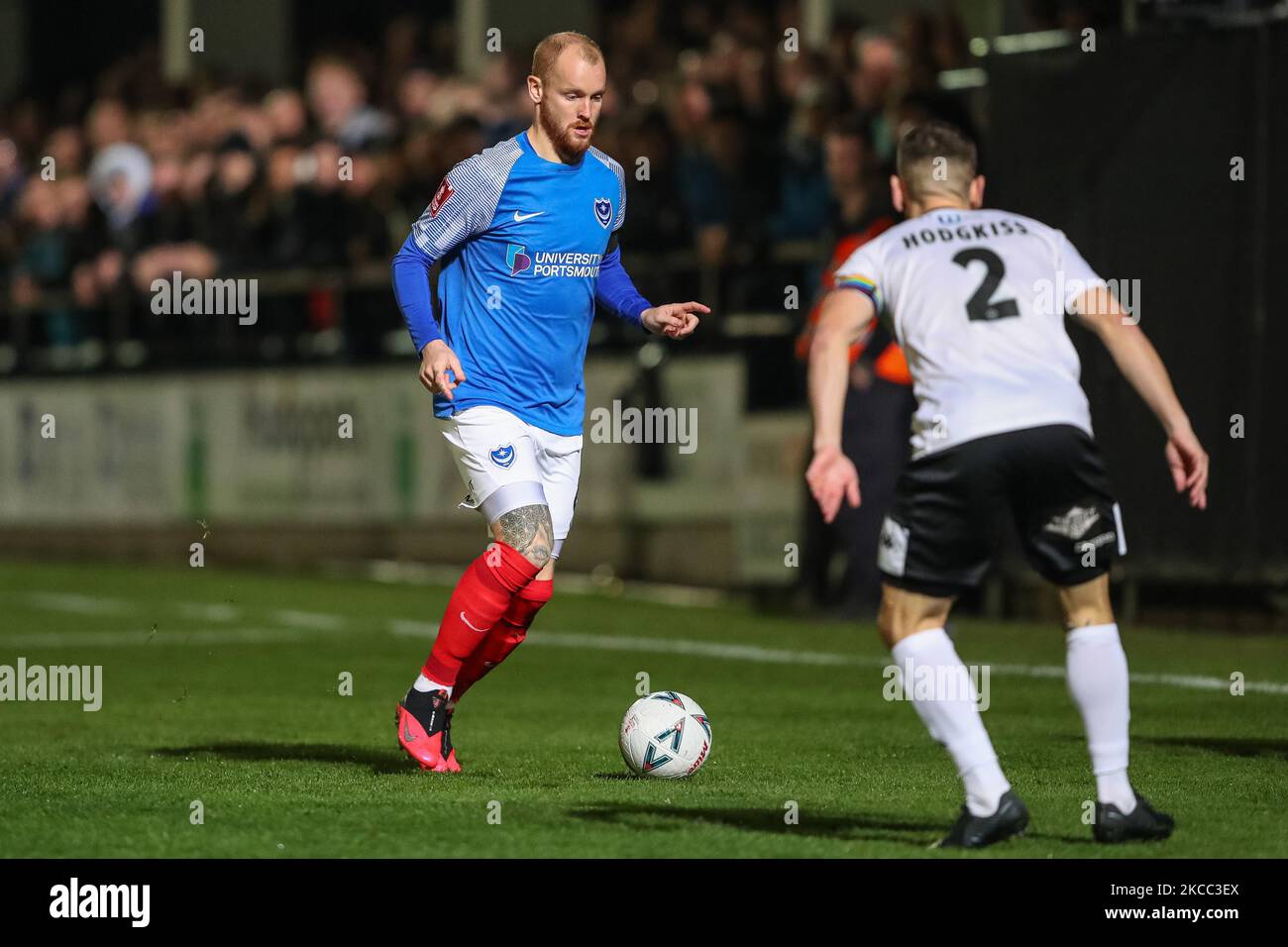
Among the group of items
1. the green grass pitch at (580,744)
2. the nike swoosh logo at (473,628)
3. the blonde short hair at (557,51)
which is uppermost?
the blonde short hair at (557,51)

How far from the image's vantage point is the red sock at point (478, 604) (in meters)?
8.23

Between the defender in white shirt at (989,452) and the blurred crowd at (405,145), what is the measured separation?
294 inches

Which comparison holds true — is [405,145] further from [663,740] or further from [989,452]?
[989,452]

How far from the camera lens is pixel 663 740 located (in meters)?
8.06

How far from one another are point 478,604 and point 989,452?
2.49 m

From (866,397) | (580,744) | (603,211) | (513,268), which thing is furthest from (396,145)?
(513,268)

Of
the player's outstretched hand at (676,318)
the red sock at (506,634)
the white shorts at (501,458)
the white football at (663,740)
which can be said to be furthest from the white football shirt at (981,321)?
the red sock at (506,634)

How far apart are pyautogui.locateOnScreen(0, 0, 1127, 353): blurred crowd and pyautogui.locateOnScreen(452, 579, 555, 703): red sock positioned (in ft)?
20.5

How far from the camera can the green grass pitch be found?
6.77 meters

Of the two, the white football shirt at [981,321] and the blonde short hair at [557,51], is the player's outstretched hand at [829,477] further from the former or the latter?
the blonde short hair at [557,51]

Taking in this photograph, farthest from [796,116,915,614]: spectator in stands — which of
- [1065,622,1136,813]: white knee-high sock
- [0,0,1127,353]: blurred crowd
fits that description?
[1065,622,1136,813]: white knee-high sock

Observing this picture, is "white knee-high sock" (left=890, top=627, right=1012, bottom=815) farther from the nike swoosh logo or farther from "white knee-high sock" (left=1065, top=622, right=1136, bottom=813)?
A: the nike swoosh logo

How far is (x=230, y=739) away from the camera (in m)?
9.48
